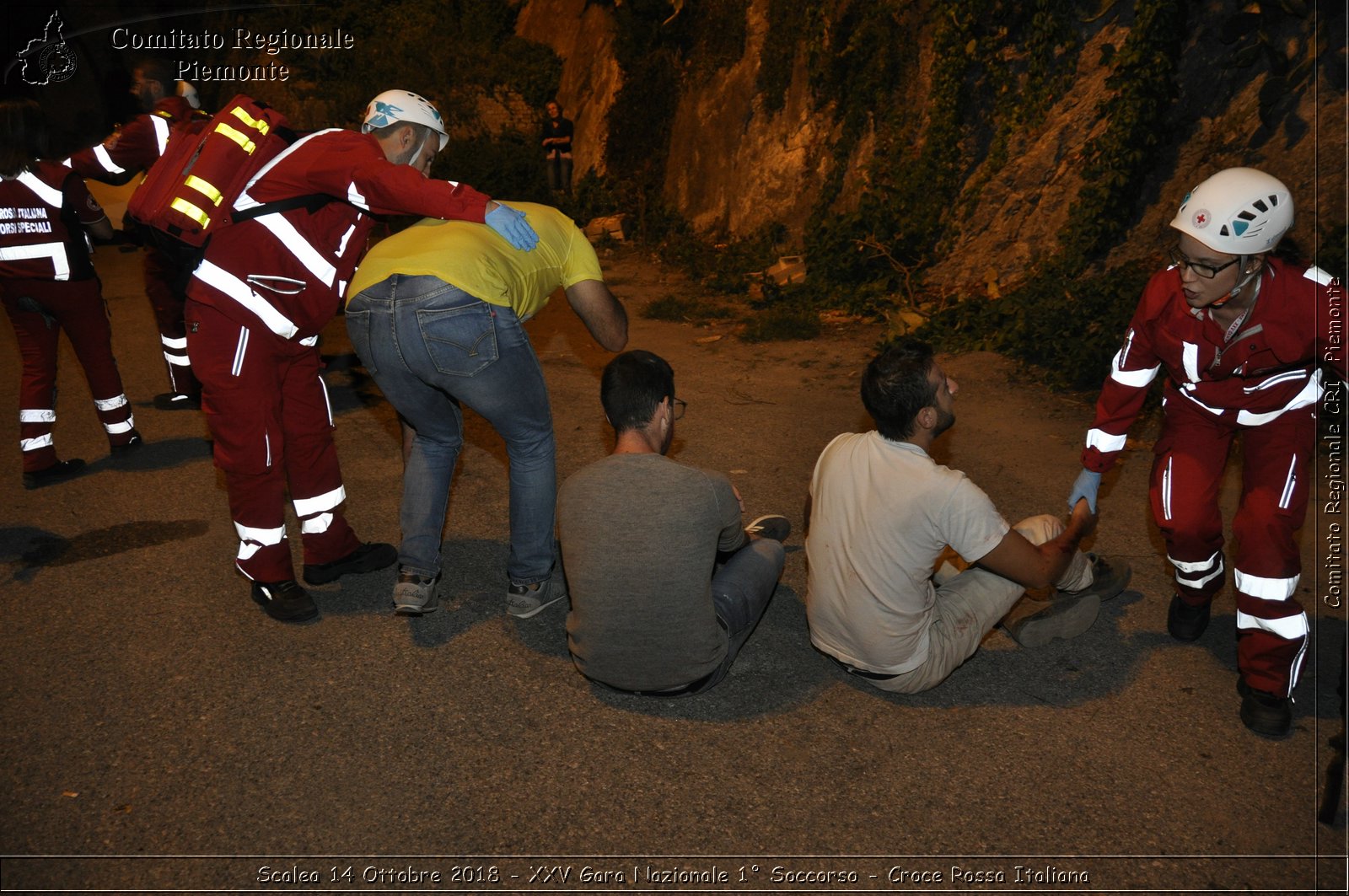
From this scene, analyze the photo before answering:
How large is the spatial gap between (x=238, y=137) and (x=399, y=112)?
2.03 ft

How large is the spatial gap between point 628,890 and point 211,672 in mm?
2094

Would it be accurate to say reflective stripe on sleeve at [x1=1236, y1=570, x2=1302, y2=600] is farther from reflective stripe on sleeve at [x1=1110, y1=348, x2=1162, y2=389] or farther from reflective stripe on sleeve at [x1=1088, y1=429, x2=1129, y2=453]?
reflective stripe on sleeve at [x1=1110, y1=348, x2=1162, y2=389]

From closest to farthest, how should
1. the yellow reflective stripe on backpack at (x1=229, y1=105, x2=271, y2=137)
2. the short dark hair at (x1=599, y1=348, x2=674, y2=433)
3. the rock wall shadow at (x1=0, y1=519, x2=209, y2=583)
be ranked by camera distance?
the short dark hair at (x1=599, y1=348, x2=674, y2=433) < the yellow reflective stripe on backpack at (x1=229, y1=105, x2=271, y2=137) < the rock wall shadow at (x1=0, y1=519, x2=209, y2=583)

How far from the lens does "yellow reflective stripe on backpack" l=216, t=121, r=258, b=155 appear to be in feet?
13.0

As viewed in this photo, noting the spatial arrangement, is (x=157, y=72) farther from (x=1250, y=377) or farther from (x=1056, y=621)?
(x=1250, y=377)

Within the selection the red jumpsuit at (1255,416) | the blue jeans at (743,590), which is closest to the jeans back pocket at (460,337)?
the blue jeans at (743,590)

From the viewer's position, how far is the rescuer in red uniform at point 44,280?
5703 millimetres

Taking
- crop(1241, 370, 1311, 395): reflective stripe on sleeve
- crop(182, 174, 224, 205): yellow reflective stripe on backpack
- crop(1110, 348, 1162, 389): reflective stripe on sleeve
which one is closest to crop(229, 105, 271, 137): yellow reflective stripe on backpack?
crop(182, 174, 224, 205): yellow reflective stripe on backpack

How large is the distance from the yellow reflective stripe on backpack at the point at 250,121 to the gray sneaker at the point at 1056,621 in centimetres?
356

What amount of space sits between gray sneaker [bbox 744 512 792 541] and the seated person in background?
1133 millimetres

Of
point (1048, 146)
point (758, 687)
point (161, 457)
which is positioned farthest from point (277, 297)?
point (1048, 146)

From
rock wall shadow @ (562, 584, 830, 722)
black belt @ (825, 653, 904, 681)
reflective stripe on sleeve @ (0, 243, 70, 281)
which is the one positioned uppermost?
reflective stripe on sleeve @ (0, 243, 70, 281)

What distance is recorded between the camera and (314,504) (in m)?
4.70

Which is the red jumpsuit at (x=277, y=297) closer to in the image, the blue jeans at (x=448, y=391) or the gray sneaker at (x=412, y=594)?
the blue jeans at (x=448, y=391)
